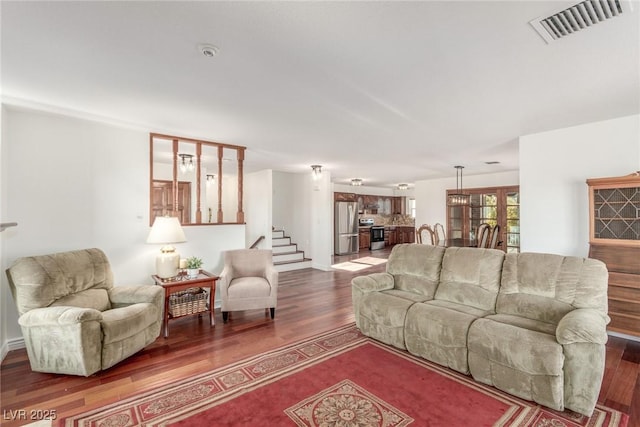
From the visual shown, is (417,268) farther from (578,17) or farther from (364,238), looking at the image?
(364,238)

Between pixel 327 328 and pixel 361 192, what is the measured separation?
7.75 m

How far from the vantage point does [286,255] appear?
7.53 m

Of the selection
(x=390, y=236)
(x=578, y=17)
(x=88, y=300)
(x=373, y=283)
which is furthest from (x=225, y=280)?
(x=390, y=236)

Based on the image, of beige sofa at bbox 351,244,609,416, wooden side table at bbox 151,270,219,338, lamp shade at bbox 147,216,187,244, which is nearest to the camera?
beige sofa at bbox 351,244,609,416

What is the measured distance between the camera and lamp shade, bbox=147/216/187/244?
3.44 metres

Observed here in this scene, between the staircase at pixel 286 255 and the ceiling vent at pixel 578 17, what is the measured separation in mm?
6234

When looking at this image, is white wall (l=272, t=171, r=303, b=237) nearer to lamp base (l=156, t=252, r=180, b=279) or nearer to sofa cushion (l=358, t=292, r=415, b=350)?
lamp base (l=156, t=252, r=180, b=279)

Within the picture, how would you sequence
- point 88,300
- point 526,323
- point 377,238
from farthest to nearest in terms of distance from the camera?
point 377,238 → point 88,300 → point 526,323

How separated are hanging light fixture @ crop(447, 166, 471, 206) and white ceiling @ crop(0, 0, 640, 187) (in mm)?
3039

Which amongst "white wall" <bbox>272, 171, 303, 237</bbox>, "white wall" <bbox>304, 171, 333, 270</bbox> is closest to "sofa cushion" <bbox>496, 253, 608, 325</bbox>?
"white wall" <bbox>304, 171, 333, 270</bbox>

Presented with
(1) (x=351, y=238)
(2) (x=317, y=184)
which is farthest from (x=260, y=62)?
(1) (x=351, y=238)

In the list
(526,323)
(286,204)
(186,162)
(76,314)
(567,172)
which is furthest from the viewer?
(286,204)

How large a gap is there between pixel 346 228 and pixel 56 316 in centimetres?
786

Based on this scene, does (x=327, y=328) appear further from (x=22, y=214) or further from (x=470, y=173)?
(x=470, y=173)
